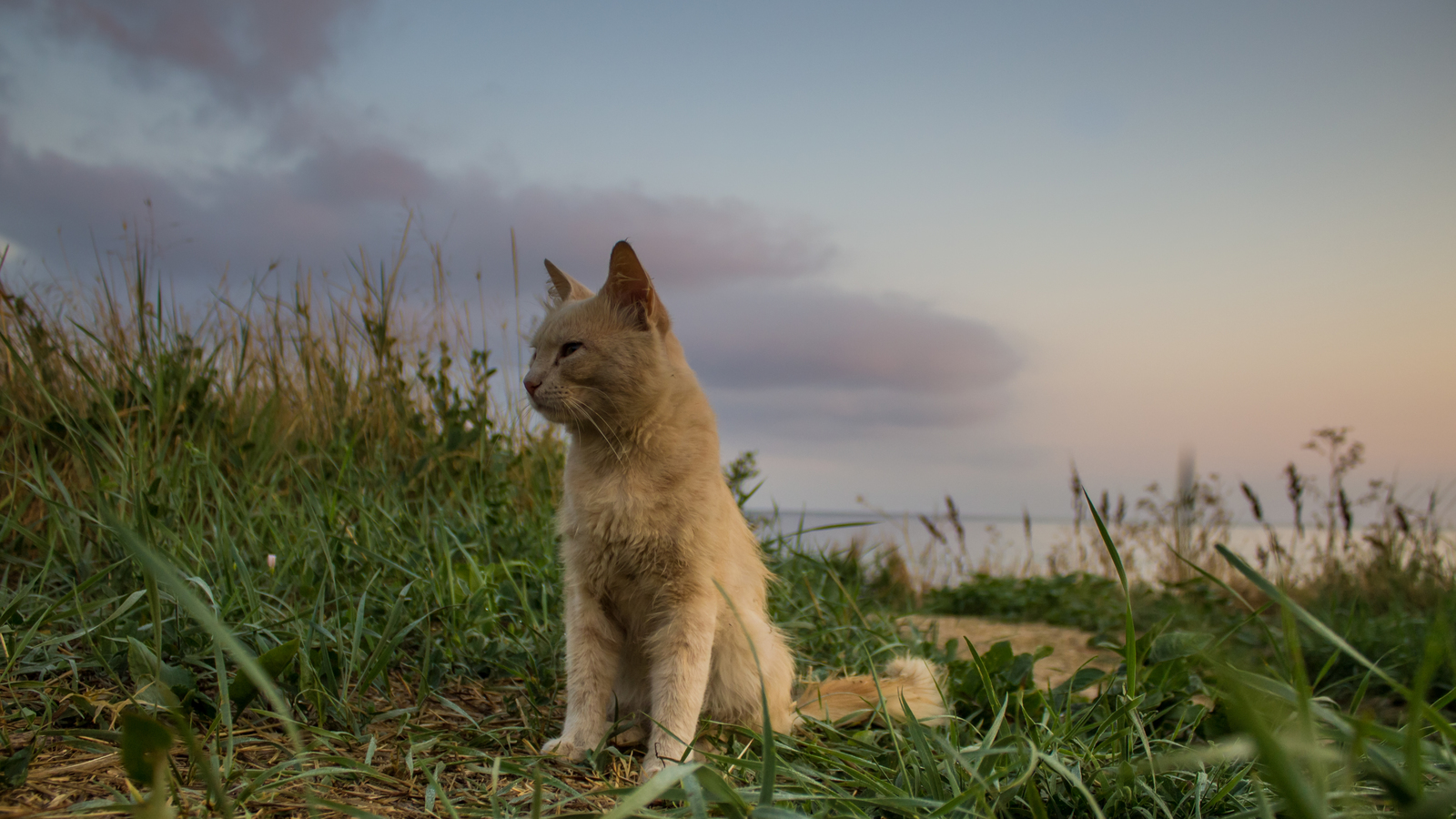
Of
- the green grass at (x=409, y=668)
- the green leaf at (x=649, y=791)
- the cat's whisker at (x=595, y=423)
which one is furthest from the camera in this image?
the cat's whisker at (x=595, y=423)

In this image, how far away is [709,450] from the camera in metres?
2.55

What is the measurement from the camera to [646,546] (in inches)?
92.9

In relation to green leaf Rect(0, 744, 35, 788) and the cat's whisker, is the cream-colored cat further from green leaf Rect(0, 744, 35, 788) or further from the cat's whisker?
green leaf Rect(0, 744, 35, 788)

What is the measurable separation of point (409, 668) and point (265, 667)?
2.56 ft

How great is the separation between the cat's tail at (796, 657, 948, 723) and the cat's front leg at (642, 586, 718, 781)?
453mm

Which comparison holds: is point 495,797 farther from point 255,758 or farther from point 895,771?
point 895,771

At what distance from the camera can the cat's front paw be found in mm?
2180

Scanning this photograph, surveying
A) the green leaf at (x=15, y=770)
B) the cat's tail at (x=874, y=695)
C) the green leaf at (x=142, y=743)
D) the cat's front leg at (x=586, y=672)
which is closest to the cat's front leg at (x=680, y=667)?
the cat's front leg at (x=586, y=672)

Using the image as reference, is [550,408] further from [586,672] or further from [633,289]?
[586,672]

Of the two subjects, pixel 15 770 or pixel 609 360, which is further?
pixel 609 360

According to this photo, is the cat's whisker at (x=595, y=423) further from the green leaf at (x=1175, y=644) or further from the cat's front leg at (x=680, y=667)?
the green leaf at (x=1175, y=644)

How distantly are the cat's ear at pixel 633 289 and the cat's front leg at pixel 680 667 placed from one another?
34.3 inches

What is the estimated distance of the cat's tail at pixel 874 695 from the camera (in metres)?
2.50

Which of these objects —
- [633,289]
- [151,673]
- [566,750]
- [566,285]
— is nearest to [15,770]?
[151,673]
